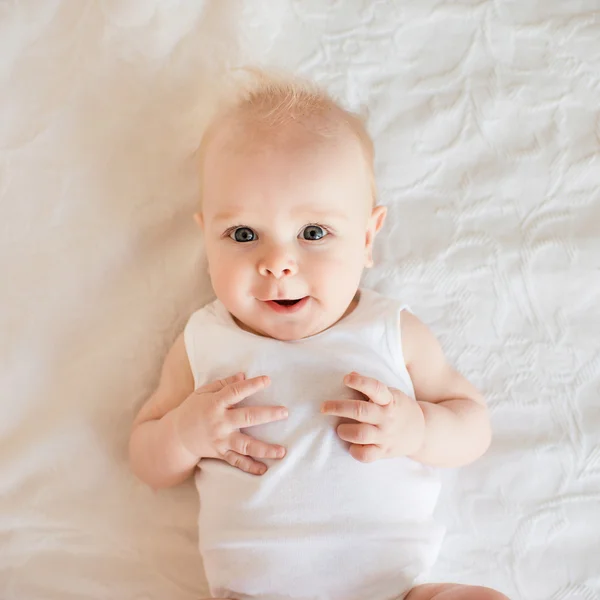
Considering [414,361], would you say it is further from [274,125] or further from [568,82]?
[568,82]

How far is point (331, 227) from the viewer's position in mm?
1062

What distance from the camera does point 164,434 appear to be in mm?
1108

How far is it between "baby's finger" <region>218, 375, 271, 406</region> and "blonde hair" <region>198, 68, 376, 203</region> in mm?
336

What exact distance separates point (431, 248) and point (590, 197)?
0.29 metres

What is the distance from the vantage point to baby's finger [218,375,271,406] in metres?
1.02

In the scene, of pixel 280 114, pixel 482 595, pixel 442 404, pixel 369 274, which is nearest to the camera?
pixel 482 595

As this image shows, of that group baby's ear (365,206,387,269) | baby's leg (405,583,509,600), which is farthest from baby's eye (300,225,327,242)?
baby's leg (405,583,509,600)

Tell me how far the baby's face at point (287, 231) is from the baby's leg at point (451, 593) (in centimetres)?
39

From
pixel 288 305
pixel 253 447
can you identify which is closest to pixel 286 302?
pixel 288 305

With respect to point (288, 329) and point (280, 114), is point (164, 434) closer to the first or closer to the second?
point (288, 329)

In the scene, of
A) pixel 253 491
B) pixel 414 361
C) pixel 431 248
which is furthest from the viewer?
pixel 431 248

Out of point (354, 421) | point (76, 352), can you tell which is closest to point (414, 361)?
point (354, 421)

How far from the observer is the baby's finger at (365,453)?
40.4 inches

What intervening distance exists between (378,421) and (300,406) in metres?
0.12
